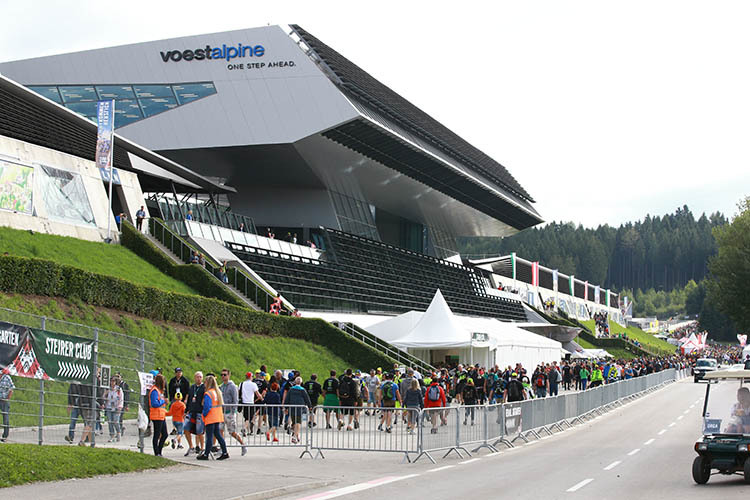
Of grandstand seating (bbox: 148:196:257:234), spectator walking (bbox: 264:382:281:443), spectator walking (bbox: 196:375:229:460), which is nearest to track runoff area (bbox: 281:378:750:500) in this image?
spectator walking (bbox: 264:382:281:443)

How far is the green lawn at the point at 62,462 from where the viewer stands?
40.9ft

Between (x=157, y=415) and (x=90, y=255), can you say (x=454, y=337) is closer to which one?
(x=90, y=255)

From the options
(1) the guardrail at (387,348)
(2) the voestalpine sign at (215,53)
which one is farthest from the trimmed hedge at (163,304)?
(2) the voestalpine sign at (215,53)

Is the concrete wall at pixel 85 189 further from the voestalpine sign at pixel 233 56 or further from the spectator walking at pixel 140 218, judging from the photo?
A: the voestalpine sign at pixel 233 56

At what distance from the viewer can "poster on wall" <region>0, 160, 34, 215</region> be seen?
33.3 meters

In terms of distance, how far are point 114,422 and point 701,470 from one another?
10.9 m

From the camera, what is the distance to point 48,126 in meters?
38.3

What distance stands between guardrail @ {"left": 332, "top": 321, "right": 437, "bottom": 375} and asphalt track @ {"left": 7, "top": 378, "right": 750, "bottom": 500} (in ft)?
50.6

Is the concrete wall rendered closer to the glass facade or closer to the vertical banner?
the vertical banner

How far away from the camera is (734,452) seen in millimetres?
14125

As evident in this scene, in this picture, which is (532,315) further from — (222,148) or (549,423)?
(549,423)

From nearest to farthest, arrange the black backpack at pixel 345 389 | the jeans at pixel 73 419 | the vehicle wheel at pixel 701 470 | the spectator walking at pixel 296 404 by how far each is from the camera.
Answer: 1. the vehicle wheel at pixel 701 470
2. the jeans at pixel 73 419
3. the spectator walking at pixel 296 404
4. the black backpack at pixel 345 389

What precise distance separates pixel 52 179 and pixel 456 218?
177 ft

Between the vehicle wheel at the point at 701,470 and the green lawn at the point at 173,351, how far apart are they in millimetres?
10780
